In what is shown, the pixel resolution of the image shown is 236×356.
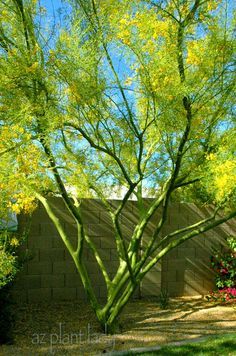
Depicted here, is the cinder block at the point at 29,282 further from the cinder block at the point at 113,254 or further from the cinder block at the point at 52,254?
the cinder block at the point at 113,254

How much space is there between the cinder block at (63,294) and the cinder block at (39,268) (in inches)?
12.7

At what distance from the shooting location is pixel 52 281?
7457 mm

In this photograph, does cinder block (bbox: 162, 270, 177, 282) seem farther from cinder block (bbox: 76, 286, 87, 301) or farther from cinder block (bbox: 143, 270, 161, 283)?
cinder block (bbox: 76, 286, 87, 301)

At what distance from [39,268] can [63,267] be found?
38 centimetres

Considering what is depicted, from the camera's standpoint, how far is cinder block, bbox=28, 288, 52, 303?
7.29m

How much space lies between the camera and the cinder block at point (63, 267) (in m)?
7.48

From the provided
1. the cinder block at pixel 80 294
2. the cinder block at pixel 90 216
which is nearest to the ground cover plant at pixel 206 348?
the cinder block at pixel 80 294

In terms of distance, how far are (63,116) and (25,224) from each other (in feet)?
7.70

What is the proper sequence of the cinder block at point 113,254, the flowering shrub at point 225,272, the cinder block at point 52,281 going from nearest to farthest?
the cinder block at point 52,281 → the cinder block at point 113,254 → the flowering shrub at point 225,272

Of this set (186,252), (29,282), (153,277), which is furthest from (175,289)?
(29,282)

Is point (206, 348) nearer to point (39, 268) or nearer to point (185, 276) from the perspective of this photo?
point (39, 268)

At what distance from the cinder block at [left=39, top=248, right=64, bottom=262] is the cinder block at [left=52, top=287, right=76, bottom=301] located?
471 mm

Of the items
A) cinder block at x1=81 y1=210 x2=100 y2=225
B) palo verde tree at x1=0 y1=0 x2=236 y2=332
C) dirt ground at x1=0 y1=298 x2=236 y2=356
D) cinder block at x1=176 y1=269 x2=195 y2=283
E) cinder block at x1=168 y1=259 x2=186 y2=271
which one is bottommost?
dirt ground at x1=0 y1=298 x2=236 y2=356

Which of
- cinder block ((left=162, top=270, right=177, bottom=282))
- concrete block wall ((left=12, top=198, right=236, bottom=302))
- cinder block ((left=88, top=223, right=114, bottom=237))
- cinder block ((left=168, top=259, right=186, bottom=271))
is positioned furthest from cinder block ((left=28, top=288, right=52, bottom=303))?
cinder block ((left=168, top=259, right=186, bottom=271))
